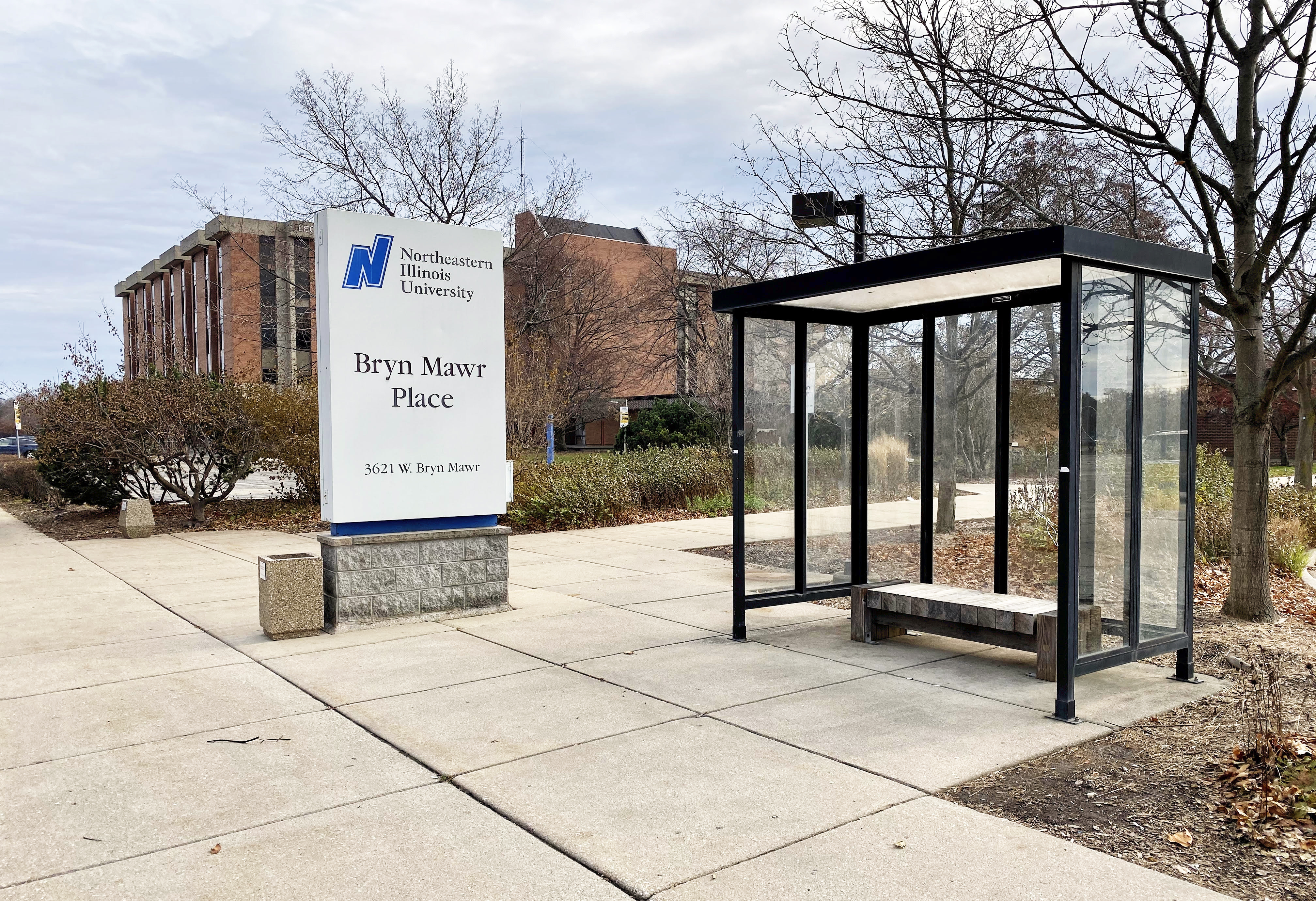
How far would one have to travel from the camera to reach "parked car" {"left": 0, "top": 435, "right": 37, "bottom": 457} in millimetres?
43406

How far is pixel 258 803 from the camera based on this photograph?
420 centimetres

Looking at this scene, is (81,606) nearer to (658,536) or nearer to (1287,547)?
(658,536)

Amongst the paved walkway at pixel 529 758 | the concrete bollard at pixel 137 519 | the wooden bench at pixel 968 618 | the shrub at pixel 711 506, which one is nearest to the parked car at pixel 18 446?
the concrete bollard at pixel 137 519

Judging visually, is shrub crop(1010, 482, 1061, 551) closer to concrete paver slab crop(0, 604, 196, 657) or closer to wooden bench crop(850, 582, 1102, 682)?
wooden bench crop(850, 582, 1102, 682)

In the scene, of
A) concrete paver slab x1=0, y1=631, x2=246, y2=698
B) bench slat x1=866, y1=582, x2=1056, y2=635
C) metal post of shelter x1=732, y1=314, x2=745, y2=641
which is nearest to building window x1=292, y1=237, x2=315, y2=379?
concrete paver slab x1=0, y1=631, x2=246, y2=698

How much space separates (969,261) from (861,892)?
3.62 meters

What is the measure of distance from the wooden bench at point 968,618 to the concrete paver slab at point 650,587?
86.0 inches

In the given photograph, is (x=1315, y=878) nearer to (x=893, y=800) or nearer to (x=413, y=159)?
(x=893, y=800)

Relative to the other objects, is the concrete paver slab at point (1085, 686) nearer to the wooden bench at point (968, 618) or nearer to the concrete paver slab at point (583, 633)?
the wooden bench at point (968, 618)

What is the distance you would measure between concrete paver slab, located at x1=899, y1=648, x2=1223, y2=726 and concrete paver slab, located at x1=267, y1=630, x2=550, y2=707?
2.72 meters

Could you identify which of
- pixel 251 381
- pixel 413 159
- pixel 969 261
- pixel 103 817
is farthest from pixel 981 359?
pixel 413 159

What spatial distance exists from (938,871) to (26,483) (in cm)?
2621

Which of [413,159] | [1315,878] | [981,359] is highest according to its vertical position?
[413,159]

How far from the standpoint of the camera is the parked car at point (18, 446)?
43.4 metres
